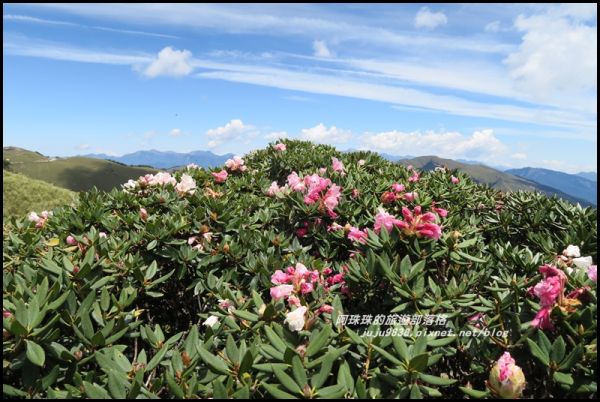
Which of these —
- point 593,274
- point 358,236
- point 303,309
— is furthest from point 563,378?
point 358,236

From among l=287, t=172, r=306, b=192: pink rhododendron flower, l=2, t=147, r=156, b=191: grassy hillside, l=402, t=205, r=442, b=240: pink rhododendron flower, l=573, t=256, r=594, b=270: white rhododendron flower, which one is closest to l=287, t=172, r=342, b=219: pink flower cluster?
l=287, t=172, r=306, b=192: pink rhododendron flower

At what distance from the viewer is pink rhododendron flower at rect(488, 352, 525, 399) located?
1.87 m

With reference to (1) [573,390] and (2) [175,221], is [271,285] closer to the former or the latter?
(2) [175,221]

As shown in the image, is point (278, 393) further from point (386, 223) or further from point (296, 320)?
point (386, 223)

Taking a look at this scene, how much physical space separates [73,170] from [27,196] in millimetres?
149864

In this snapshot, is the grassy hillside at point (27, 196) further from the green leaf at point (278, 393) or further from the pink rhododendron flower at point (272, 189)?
the green leaf at point (278, 393)

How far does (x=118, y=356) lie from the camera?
2184 millimetres

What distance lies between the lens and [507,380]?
6.18 feet

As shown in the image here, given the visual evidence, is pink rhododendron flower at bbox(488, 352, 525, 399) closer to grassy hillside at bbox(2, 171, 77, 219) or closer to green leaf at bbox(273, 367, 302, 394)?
green leaf at bbox(273, 367, 302, 394)

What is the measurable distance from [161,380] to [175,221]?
2.11 meters

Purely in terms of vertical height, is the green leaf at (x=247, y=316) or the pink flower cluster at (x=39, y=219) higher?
the green leaf at (x=247, y=316)

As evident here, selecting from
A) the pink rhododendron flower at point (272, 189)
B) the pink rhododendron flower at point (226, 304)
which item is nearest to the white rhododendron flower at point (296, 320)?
the pink rhododendron flower at point (226, 304)

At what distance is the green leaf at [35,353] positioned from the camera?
195cm

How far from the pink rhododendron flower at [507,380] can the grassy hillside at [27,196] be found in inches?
866
